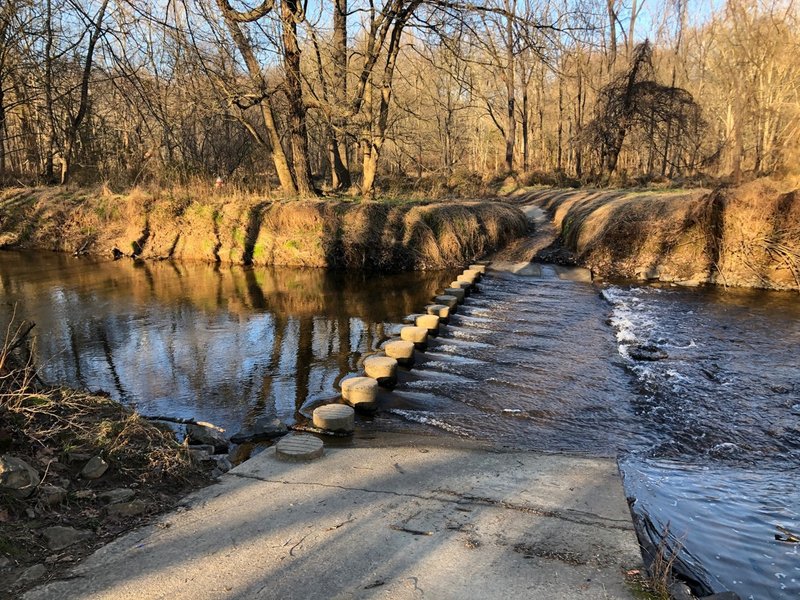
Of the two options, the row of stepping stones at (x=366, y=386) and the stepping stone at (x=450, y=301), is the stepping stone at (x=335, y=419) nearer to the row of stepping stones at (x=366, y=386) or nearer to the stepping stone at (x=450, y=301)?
the row of stepping stones at (x=366, y=386)

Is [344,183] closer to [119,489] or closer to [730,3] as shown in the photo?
[730,3]

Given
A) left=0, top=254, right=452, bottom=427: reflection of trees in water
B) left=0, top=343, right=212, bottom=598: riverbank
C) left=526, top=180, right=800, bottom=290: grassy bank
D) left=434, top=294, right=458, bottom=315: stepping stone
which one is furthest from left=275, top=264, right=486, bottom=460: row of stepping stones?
left=526, top=180, right=800, bottom=290: grassy bank

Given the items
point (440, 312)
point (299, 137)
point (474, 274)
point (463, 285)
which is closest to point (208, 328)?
point (440, 312)

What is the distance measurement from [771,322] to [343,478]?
8.06m

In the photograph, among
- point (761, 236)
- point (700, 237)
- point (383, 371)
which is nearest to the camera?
point (383, 371)

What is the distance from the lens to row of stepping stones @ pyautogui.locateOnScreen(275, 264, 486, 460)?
433cm

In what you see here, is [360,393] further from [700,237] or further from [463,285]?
[700,237]

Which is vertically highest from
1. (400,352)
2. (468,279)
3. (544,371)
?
(468,279)

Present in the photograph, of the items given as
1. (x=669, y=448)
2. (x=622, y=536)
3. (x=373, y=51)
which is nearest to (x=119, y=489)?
(x=622, y=536)

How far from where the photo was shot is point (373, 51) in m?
13.3

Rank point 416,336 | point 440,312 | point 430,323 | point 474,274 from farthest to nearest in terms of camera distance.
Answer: point 474,274
point 440,312
point 430,323
point 416,336

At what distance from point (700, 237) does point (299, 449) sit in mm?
11441

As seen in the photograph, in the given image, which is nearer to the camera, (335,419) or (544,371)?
(335,419)

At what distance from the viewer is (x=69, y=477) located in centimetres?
350
